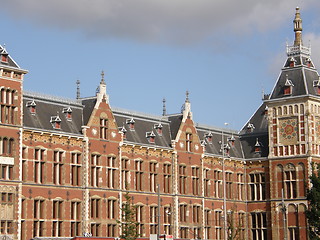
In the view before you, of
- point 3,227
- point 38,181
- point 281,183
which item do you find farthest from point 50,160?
point 281,183

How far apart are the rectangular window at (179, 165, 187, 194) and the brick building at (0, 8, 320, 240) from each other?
12cm

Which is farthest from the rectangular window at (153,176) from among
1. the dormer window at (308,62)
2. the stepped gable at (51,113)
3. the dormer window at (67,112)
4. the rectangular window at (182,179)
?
the dormer window at (308,62)

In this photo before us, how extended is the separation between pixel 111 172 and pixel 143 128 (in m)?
7.63

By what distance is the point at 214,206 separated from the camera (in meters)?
82.5

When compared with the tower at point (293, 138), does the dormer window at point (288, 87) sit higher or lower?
higher

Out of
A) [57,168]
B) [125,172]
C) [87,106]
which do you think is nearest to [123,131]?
[125,172]

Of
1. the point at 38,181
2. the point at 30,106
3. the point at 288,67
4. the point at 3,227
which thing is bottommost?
the point at 3,227

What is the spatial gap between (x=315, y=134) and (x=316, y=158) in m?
2.58

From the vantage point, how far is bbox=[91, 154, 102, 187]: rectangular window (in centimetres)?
6806

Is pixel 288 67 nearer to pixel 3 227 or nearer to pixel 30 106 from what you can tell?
pixel 30 106

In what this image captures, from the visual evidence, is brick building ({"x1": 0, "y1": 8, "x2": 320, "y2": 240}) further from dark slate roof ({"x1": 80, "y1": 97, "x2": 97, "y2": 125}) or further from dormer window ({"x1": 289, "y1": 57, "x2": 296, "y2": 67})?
dormer window ({"x1": 289, "y1": 57, "x2": 296, "y2": 67})

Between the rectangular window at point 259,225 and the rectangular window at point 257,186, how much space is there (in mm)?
1915

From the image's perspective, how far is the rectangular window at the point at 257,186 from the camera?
86.1m

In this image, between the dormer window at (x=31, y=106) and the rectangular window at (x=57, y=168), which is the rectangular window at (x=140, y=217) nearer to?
the rectangular window at (x=57, y=168)
